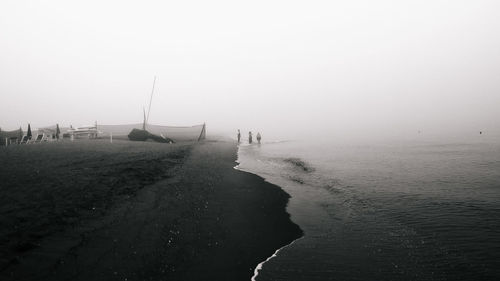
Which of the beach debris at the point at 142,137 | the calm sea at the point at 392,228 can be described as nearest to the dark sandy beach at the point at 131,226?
the calm sea at the point at 392,228

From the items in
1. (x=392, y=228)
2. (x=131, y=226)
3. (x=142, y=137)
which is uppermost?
(x=142, y=137)

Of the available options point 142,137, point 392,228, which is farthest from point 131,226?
point 142,137

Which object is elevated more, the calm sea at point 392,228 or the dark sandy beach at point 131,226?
the dark sandy beach at point 131,226

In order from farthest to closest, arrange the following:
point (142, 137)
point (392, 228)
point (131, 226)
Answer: point (142, 137) < point (392, 228) < point (131, 226)

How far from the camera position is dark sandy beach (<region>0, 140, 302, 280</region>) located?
705cm

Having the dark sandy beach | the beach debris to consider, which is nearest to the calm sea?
the dark sandy beach

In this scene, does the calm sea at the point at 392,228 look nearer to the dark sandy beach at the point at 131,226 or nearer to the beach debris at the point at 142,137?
the dark sandy beach at the point at 131,226

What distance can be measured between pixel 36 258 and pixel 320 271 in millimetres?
7056

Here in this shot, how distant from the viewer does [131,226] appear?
9.71m

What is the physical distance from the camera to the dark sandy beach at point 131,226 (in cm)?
705

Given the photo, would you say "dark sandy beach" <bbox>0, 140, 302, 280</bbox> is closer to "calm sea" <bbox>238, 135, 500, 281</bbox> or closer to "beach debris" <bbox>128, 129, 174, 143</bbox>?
"calm sea" <bbox>238, 135, 500, 281</bbox>

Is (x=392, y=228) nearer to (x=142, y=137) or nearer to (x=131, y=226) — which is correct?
(x=131, y=226)

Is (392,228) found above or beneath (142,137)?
beneath

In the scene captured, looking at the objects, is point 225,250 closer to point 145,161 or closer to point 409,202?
point 409,202
